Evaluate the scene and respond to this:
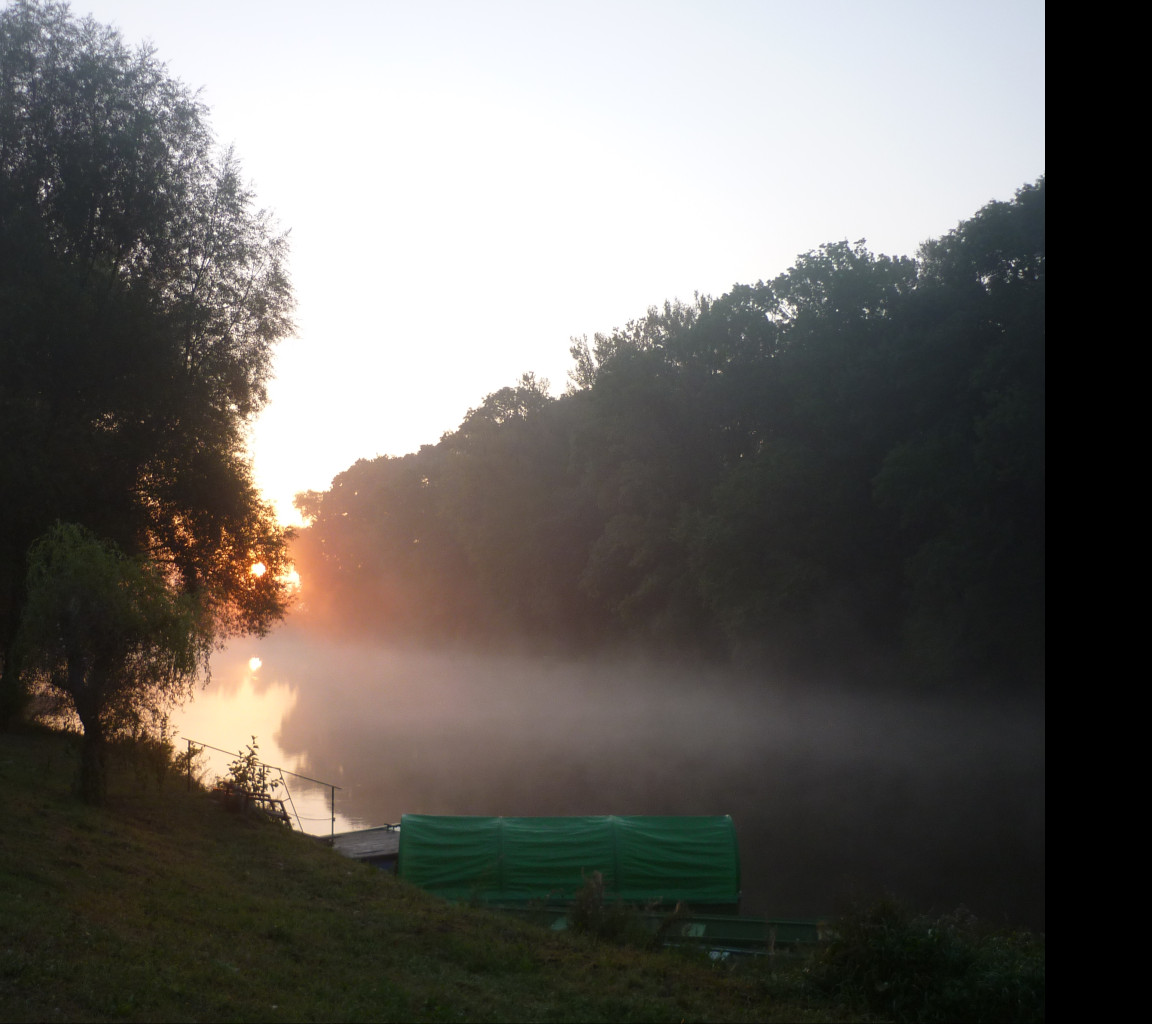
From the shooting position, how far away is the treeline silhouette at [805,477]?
1352 inches

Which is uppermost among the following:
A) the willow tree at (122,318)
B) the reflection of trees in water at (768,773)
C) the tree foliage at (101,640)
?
the willow tree at (122,318)

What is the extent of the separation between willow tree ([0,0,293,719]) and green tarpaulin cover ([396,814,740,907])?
7.43 metres

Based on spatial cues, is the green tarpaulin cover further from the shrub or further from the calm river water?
the shrub

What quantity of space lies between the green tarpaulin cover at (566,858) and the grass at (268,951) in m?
2.44

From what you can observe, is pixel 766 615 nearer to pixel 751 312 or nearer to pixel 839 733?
pixel 839 733

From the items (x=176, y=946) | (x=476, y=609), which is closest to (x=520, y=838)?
(x=176, y=946)

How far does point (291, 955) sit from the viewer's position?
10500 mm

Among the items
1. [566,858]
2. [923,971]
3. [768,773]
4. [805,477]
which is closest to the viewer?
[923,971]

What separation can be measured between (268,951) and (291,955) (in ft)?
0.83

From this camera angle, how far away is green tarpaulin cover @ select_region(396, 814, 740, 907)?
60.1ft

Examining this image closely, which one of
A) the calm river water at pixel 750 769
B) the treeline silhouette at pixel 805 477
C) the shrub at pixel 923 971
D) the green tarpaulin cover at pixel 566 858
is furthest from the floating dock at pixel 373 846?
the treeline silhouette at pixel 805 477

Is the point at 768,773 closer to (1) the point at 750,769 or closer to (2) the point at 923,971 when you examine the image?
(1) the point at 750,769

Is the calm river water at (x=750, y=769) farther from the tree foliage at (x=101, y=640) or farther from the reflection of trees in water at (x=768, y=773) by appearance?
the tree foliage at (x=101, y=640)

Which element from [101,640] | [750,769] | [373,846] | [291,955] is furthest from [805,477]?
[291,955]
